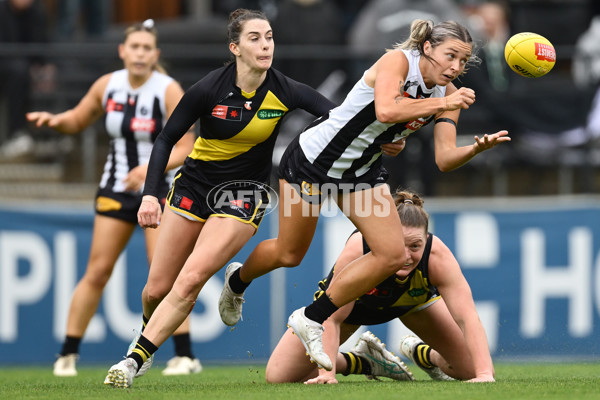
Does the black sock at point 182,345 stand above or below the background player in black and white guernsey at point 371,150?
Answer: below

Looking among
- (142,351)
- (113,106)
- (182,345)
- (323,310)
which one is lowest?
(182,345)

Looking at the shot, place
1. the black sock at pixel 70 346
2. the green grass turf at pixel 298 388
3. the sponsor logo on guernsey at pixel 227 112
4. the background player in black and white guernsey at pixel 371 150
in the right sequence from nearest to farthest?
1. the green grass turf at pixel 298 388
2. the background player in black and white guernsey at pixel 371 150
3. the sponsor logo on guernsey at pixel 227 112
4. the black sock at pixel 70 346

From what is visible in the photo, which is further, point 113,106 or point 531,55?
point 113,106

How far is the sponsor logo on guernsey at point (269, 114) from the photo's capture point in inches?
234

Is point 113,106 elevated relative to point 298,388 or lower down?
elevated

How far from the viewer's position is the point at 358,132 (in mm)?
5570

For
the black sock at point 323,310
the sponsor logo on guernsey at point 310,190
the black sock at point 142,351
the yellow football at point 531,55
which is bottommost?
the black sock at point 142,351

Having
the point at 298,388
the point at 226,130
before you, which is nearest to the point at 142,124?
the point at 226,130

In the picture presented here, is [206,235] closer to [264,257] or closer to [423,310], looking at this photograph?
[264,257]

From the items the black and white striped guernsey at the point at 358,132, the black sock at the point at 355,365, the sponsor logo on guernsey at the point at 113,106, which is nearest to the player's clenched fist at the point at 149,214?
the black and white striped guernsey at the point at 358,132

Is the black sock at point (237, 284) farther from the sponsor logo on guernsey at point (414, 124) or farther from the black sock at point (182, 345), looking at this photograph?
the sponsor logo on guernsey at point (414, 124)

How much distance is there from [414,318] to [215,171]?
5.03ft

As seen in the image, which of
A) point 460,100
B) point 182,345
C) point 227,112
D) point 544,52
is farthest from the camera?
point 182,345

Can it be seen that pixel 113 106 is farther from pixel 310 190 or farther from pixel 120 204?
pixel 310 190
